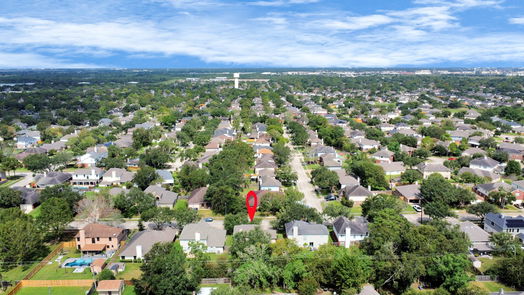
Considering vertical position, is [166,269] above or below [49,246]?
above

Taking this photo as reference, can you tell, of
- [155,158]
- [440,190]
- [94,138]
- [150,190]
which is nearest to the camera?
[440,190]

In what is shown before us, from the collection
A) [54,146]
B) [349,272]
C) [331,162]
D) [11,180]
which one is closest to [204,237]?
[349,272]

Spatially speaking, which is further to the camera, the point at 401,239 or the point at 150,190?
the point at 150,190

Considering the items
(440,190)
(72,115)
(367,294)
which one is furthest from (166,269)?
(72,115)

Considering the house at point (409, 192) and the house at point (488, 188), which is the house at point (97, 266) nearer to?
the house at point (409, 192)

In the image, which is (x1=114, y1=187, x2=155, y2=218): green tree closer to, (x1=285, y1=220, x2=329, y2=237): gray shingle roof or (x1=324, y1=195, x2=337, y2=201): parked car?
(x1=285, y1=220, x2=329, y2=237): gray shingle roof

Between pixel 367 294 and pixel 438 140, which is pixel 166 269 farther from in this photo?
pixel 438 140
